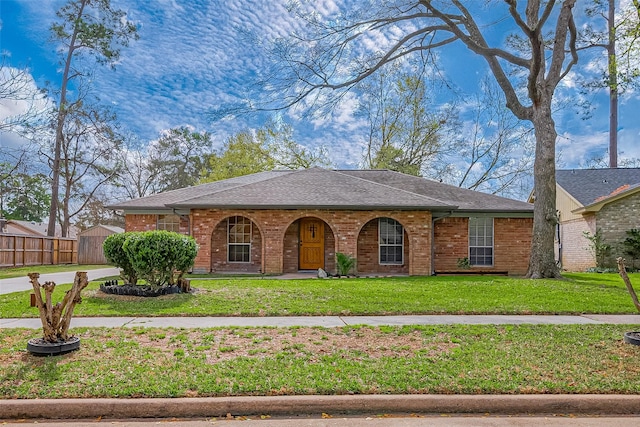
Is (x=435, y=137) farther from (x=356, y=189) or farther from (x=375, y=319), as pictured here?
(x=375, y=319)

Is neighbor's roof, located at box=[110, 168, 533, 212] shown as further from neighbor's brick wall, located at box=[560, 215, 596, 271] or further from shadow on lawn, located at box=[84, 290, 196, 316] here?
shadow on lawn, located at box=[84, 290, 196, 316]

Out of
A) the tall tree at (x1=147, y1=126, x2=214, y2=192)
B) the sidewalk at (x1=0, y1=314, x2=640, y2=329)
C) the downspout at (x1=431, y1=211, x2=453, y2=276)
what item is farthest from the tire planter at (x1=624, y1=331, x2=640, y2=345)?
the tall tree at (x1=147, y1=126, x2=214, y2=192)

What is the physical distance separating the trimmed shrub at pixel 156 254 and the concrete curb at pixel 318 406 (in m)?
5.48

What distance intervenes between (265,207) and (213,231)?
2235mm

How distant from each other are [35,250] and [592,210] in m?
26.9

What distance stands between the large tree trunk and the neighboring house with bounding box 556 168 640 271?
5666 mm

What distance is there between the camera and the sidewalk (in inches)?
271

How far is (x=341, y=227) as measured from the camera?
15141 mm

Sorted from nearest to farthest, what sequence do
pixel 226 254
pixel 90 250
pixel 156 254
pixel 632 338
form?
pixel 632 338 < pixel 156 254 < pixel 226 254 < pixel 90 250

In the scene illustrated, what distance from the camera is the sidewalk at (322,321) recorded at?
6873mm

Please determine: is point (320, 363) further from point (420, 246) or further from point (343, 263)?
point (420, 246)

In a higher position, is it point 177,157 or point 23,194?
point 177,157

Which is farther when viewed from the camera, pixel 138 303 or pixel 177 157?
pixel 177 157

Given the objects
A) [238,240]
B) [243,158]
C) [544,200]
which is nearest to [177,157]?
[243,158]
